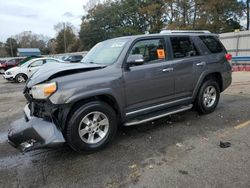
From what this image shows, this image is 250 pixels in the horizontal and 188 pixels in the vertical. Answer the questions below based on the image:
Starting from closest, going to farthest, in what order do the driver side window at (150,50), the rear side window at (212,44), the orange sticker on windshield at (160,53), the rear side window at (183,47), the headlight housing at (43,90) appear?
the headlight housing at (43,90) → the driver side window at (150,50) → the orange sticker on windshield at (160,53) → the rear side window at (183,47) → the rear side window at (212,44)

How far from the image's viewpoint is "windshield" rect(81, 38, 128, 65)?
4777 millimetres

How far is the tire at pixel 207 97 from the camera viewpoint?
19.3ft

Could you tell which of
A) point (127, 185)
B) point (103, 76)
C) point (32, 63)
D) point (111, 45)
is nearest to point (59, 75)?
point (103, 76)

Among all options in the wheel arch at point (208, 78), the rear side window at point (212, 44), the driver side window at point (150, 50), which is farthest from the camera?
the rear side window at point (212, 44)

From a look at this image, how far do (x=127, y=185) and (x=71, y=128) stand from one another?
1247mm

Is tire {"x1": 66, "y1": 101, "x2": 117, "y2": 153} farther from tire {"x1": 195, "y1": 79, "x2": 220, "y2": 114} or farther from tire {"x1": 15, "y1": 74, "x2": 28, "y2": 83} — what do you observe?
Answer: tire {"x1": 15, "y1": 74, "x2": 28, "y2": 83}

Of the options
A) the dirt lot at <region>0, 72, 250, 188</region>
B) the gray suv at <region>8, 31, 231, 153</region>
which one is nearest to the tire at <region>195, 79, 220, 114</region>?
the gray suv at <region>8, 31, 231, 153</region>

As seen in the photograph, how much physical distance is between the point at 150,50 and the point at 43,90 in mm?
2221

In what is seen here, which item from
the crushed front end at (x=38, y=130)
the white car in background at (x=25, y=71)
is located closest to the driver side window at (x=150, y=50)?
the crushed front end at (x=38, y=130)

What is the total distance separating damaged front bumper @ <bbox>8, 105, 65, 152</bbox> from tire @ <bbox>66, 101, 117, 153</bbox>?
261mm

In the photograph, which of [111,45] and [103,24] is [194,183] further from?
[103,24]

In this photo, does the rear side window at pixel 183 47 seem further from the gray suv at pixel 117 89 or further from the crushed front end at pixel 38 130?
→ the crushed front end at pixel 38 130

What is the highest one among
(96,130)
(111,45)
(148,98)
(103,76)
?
(111,45)

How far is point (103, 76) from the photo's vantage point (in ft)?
14.1
